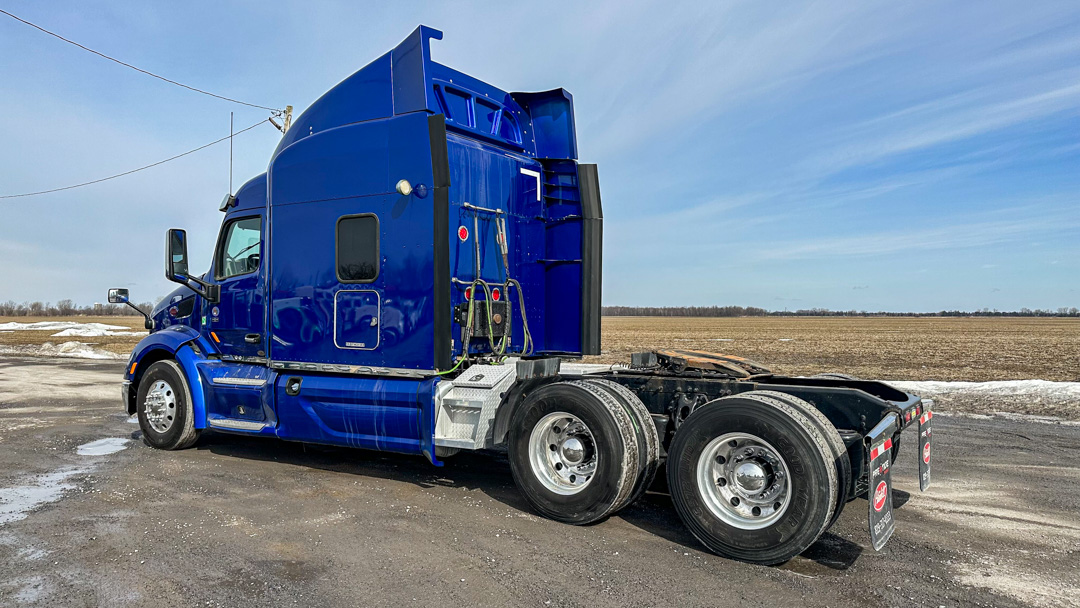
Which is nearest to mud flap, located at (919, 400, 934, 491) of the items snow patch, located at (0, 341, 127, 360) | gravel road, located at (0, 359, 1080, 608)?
gravel road, located at (0, 359, 1080, 608)

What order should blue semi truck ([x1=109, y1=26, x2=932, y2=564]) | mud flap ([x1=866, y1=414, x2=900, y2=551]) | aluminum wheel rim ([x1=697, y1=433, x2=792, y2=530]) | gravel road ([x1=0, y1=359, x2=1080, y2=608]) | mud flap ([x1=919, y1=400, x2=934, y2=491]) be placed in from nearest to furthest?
gravel road ([x1=0, y1=359, x2=1080, y2=608]), mud flap ([x1=866, y1=414, x2=900, y2=551]), aluminum wheel rim ([x1=697, y1=433, x2=792, y2=530]), blue semi truck ([x1=109, y1=26, x2=932, y2=564]), mud flap ([x1=919, y1=400, x2=934, y2=491])

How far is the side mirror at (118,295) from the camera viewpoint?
8.02m

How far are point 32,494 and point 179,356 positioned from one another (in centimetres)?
209

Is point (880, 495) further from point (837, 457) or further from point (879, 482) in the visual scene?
point (837, 457)

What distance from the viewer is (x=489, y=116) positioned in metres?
6.80

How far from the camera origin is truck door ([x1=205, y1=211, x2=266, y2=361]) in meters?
7.16

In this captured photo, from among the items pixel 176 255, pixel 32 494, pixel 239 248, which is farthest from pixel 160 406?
pixel 239 248

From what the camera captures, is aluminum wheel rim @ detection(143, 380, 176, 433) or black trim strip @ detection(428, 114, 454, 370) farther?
aluminum wheel rim @ detection(143, 380, 176, 433)

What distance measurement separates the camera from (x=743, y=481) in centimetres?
446

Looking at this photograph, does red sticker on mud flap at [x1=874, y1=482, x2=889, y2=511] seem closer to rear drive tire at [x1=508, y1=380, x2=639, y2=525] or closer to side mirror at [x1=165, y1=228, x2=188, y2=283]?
rear drive tire at [x1=508, y1=380, x2=639, y2=525]

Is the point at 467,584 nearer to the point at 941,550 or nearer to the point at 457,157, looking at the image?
the point at 941,550

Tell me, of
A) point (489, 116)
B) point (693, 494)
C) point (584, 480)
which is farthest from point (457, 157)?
point (693, 494)

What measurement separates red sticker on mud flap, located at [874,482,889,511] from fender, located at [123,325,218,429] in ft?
21.7

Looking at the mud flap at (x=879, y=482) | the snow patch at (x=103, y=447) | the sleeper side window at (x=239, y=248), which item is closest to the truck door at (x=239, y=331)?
the sleeper side window at (x=239, y=248)
